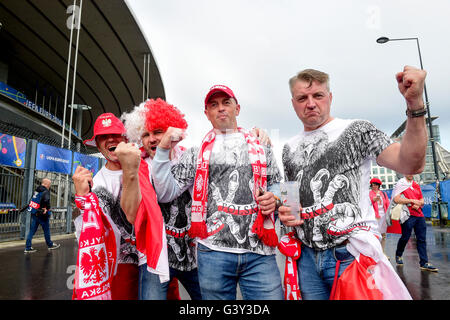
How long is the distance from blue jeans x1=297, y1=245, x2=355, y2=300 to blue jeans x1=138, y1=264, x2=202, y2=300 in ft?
2.68

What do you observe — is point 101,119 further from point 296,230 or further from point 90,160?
point 90,160

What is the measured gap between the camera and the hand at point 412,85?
1.29 metres

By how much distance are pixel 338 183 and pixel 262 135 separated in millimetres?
674

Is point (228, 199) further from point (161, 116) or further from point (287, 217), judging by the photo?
point (161, 116)

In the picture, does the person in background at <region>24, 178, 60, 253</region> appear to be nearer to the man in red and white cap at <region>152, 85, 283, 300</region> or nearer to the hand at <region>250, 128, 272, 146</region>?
the man in red and white cap at <region>152, 85, 283, 300</region>

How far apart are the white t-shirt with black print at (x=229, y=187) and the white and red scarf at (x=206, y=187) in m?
0.04

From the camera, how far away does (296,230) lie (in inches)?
71.1

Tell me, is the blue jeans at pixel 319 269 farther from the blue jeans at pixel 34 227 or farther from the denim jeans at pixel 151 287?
the blue jeans at pixel 34 227

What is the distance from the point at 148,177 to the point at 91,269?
2.26 feet

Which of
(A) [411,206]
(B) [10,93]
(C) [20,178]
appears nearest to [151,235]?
(A) [411,206]

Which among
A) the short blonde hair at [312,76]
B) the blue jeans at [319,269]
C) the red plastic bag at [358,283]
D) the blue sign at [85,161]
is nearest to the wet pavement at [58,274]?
the blue jeans at [319,269]

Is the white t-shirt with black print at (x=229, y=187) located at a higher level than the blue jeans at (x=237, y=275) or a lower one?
higher

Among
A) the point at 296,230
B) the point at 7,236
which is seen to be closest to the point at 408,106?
the point at 296,230

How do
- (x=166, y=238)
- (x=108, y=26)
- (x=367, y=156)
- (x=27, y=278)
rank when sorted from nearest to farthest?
1. (x=367, y=156)
2. (x=166, y=238)
3. (x=27, y=278)
4. (x=108, y=26)
